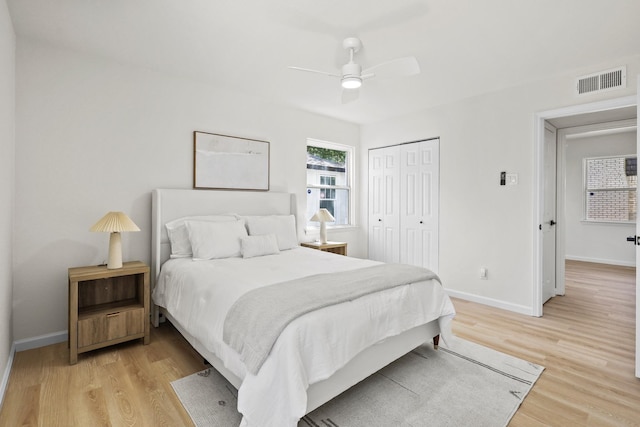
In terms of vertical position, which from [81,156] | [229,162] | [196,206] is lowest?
[196,206]

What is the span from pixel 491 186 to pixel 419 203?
0.98 m

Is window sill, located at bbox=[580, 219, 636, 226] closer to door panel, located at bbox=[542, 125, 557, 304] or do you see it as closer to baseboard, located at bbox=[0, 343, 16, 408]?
door panel, located at bbox=[542, 125, 557, 304]

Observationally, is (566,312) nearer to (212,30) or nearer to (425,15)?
(425,15)

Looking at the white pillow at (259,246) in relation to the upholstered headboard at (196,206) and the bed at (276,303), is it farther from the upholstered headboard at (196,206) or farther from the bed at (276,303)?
the upholstered headboard at (196,206)

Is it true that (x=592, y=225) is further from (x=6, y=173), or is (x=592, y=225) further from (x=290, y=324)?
(x=6, y=173)

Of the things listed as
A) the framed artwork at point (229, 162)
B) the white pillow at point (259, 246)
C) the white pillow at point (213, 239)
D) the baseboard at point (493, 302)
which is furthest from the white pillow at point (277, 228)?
the baseboard at point (493, 302)

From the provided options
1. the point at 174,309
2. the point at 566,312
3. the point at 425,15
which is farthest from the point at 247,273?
the point at 566,312

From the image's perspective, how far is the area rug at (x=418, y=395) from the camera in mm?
1792

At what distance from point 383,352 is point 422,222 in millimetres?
2684

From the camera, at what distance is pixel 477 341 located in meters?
2.82

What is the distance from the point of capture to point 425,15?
2.20 metres

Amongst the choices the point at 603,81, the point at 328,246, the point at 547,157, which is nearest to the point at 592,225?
the point at 547,157

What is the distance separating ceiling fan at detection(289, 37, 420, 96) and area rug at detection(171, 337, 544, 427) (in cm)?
218

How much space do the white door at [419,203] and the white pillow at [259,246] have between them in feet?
7.16
